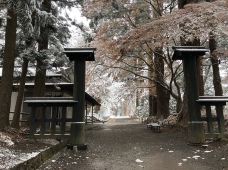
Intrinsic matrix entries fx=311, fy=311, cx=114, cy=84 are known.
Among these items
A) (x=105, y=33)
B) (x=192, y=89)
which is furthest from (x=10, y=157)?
(x=105, y=33)

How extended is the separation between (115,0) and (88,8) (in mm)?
1412

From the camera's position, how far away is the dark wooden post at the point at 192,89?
29.0 ft

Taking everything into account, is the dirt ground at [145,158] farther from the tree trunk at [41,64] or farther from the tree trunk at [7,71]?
the tree trunk at [41,64]

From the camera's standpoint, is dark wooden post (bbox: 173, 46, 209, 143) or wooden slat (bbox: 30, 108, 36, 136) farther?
dark wooden post (bbox: 173, 46, 209, 143)

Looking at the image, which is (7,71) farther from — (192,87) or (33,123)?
(192,87)

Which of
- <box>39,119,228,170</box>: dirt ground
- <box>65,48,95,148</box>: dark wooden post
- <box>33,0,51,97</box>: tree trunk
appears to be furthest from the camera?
<box>33,0,51,97</box>: tree trunk

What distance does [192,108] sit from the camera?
892 cm

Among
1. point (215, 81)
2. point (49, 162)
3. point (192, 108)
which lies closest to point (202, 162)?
point (192, 108)

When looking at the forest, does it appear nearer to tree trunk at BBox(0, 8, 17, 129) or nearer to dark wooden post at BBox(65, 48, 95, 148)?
tree trunk at BBox(0, 8, 17, 129)

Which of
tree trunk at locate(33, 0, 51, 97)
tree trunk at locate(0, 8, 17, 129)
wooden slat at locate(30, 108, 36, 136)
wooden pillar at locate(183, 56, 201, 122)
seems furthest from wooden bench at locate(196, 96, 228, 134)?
tree trunk at locate(33, 0, 51, 97)

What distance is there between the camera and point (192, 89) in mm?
9008

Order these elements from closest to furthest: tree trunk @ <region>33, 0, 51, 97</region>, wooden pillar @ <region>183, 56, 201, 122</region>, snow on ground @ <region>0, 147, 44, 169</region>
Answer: snow on ground @ <region>0, 147, 44, 169</region>, wooden pillar @ <region>183, 56, 201, 122</region>, tree trunk @ <region>33, 0, 51, 97</region>

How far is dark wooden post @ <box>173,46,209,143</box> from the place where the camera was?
8844 millimetres

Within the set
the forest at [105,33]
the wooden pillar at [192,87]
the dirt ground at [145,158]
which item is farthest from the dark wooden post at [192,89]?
the forest at [105,33]
